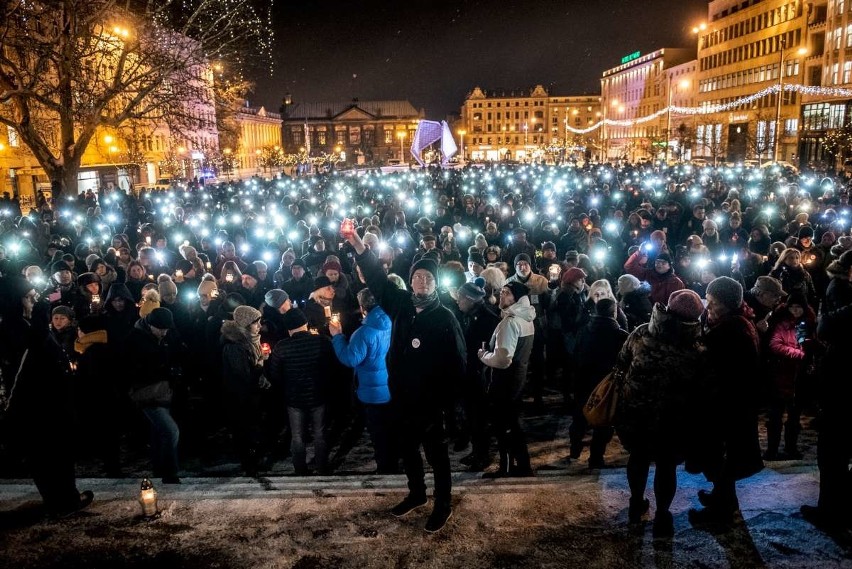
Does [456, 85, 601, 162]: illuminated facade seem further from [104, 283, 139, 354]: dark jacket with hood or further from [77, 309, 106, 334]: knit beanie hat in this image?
[77, 309, 106, 334]: knit beanie hat

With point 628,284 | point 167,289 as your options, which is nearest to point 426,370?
point 628,284

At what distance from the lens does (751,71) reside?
7088cm

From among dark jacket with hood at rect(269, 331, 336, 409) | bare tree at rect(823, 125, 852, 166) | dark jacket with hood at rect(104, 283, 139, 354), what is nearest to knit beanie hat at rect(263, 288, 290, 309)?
dark jacket with hood at rect(269, 331, 336, 409)

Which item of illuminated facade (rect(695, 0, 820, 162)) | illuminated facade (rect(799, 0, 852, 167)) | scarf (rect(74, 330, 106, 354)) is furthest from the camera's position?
illuminated facade (rect(695, 0, 820, 162))

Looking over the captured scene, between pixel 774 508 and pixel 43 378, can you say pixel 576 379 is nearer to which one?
pixel 774 508

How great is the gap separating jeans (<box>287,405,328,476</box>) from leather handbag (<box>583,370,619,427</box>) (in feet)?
8.17

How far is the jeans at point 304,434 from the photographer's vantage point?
5754 mm

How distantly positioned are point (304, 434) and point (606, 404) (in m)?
2.81

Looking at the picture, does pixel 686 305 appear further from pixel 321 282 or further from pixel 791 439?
pixel 321 282

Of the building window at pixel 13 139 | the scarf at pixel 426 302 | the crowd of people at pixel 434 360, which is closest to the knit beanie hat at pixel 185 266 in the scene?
the crowd of people at pixel 434 360

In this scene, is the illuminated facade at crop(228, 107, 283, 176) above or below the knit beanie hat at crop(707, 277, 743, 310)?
above

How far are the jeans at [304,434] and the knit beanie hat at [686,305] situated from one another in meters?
3.24

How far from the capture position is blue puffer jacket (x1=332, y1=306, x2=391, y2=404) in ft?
16.6

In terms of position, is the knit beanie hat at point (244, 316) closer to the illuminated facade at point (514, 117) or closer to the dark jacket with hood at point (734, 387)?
the dark jacket with hood at point (734, 387)
